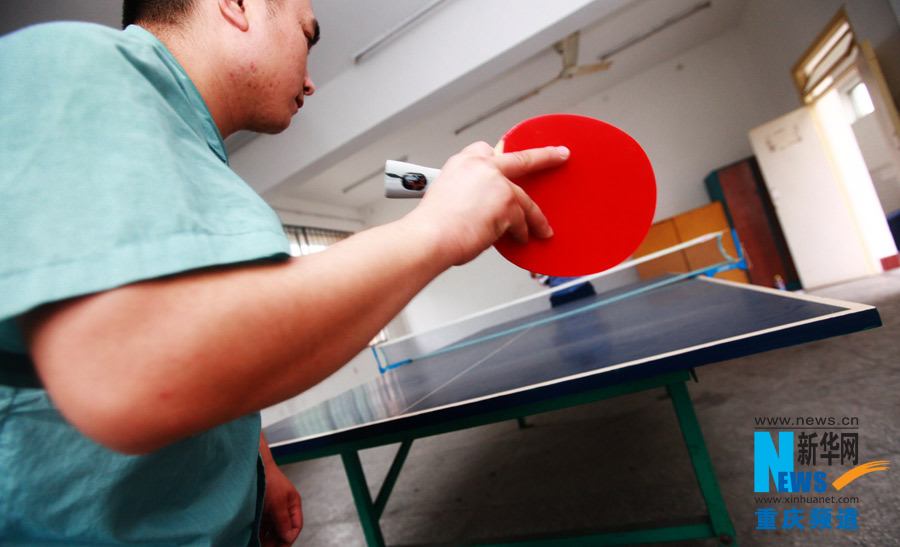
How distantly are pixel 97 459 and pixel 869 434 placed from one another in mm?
2692

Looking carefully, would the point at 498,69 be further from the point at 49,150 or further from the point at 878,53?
the point at 49,150

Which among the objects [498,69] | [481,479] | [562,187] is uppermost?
[498,69]

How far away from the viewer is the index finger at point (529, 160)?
20.5 inches

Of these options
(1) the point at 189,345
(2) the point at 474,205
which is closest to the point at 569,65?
(2) the point at 474,205

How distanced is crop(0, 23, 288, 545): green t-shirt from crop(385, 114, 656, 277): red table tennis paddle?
11.9 inches

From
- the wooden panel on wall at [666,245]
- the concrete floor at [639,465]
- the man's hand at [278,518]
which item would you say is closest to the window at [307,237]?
the concrete floor at [639,465]

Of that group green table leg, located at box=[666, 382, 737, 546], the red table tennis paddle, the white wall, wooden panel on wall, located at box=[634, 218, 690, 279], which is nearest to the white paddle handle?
the red table tennis paddle

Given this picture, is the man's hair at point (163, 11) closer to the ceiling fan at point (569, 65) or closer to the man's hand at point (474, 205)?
the man's hand at point (474, 205)

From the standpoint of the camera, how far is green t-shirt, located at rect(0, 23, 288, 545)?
0.87 feet

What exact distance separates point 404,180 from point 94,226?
15.2 inches

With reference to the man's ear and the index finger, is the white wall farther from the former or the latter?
the man's ear

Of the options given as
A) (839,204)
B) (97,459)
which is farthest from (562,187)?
(839,204)

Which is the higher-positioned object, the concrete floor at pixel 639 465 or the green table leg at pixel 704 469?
the green table leg at pixel 704 469

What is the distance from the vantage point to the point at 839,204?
5762mm
